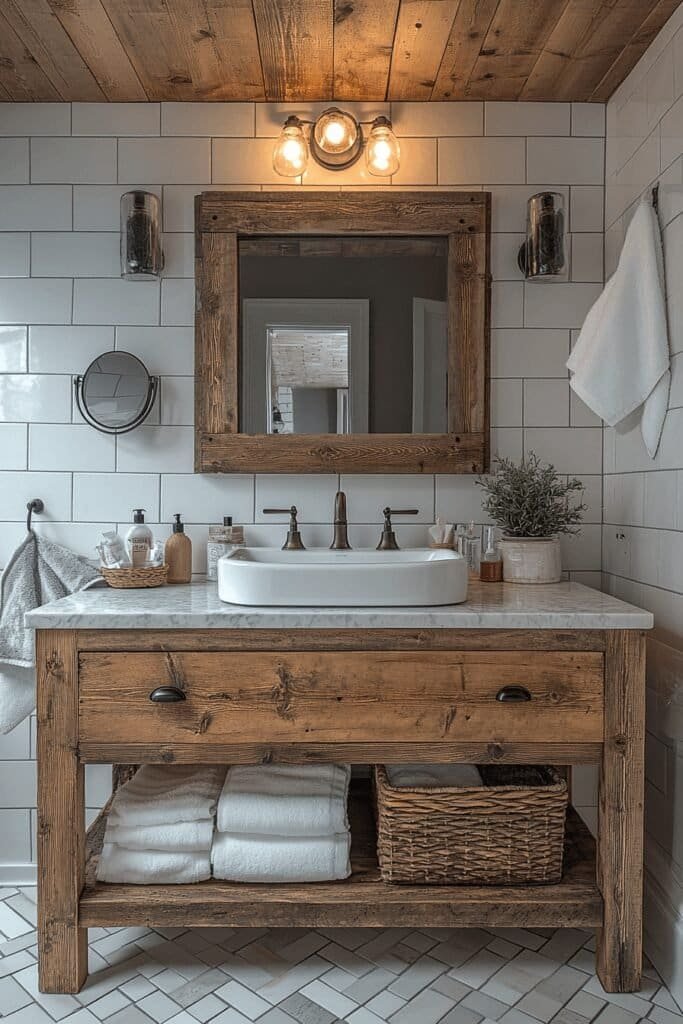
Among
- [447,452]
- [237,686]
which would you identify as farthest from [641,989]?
[447,452]

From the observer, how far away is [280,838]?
174cm

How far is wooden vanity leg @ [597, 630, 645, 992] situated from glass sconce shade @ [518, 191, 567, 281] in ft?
3.34

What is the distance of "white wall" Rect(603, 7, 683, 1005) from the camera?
1.80 m

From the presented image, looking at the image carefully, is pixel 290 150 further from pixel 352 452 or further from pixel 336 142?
pixel 352 452

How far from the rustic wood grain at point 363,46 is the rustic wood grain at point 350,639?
4.60 feet

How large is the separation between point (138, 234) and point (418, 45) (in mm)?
857

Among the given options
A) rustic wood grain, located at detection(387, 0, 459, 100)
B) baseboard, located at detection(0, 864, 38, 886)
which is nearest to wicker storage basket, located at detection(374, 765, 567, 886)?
baseboard, located at detection(0, 864, 38, 886)

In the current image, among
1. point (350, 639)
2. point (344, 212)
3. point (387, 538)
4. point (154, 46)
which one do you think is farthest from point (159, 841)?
point (154, 46)

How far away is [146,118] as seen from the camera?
227 cm

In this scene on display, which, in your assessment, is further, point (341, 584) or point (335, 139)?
point (335, 139)

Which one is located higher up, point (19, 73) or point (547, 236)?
point (19, 73)

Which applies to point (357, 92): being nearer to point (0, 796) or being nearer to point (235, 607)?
point (235, 607)

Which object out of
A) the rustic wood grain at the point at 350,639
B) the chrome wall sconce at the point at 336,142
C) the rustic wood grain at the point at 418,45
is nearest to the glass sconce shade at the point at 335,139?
the chrome wall sconce at the point at 336,142

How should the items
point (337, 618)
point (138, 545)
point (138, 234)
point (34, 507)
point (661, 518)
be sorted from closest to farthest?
point (337, 618), point (661, 518), point (138, 545), point (138, 234), point (34, 507)
